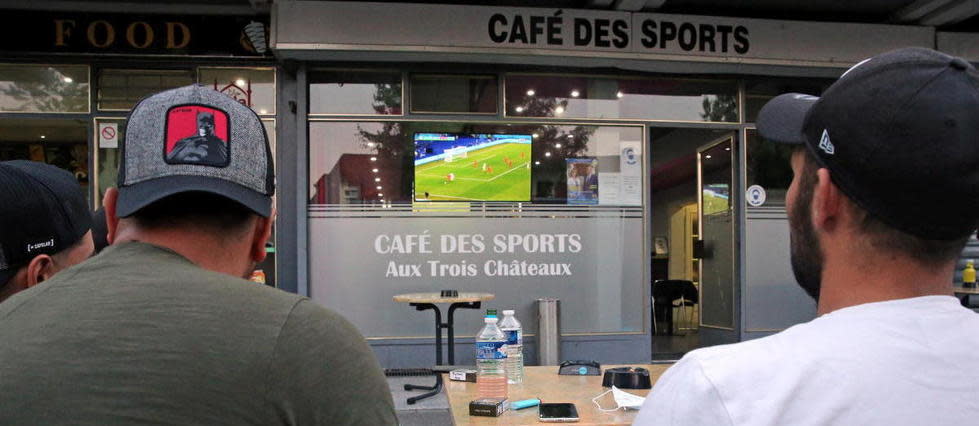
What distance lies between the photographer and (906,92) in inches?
36.6

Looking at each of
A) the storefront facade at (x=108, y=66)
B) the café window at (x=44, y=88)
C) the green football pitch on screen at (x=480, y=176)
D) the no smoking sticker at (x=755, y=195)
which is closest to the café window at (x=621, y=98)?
the green football pitch on screen at (x=480, y=176)

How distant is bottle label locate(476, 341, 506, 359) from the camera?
2.96m

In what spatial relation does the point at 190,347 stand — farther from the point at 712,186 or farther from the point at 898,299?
the point at 712,186

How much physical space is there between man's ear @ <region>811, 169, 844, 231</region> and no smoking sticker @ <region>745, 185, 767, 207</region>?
7.38 meters

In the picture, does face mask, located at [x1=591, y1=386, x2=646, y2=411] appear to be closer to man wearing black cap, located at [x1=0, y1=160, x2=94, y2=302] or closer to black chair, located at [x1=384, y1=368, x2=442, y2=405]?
man wearing black cap, located at [x1=0, y1=160, x2=94, y2=302]

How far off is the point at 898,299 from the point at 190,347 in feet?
3.15

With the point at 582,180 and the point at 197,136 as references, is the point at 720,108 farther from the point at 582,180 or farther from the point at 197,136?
the point at 197,136

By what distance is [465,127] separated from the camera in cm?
749

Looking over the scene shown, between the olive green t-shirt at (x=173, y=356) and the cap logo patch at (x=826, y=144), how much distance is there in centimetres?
73

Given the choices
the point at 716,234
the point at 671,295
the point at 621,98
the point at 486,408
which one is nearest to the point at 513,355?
the point at 486,408

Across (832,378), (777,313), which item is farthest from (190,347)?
(777,313)

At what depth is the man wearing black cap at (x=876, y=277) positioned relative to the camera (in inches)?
34.0

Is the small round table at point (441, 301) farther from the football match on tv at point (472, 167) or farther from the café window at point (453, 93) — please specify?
the café window at point (453, 93)

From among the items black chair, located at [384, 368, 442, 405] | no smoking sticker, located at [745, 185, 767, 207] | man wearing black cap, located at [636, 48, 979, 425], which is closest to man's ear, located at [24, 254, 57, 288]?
man wearing black cap, located at [636, 48, 979, 425]
